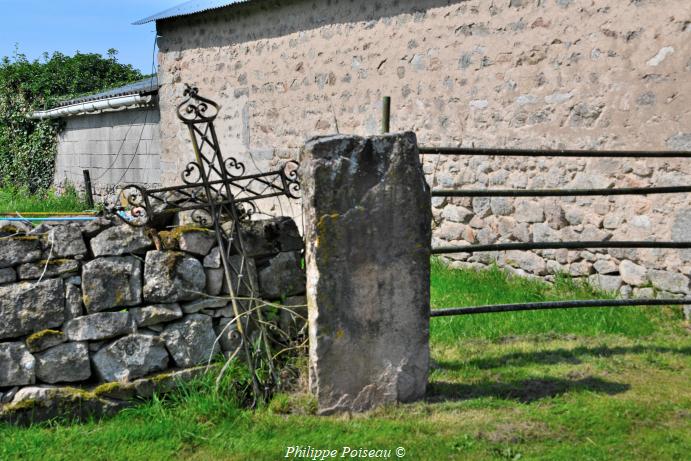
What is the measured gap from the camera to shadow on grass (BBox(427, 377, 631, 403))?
373cm

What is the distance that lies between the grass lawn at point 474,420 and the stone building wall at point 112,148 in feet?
26.2

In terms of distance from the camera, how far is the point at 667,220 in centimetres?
539

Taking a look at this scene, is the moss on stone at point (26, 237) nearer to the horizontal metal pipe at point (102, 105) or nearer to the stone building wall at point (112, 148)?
the stone building wall at point (112, 148)

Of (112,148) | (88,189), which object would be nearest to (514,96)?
(112,148)

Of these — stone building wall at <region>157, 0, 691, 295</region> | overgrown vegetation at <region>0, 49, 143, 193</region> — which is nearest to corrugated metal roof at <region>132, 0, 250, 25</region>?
stone building wall at <region>157, 0, 691, 295</region>

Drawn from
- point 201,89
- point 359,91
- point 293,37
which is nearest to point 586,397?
point 359,91

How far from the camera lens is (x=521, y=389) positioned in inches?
151

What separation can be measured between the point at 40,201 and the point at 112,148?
2200 millimetres

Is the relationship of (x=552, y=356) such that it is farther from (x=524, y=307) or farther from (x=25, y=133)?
(x=25, y=133)

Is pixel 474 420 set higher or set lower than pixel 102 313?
lower

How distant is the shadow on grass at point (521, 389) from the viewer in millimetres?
3732

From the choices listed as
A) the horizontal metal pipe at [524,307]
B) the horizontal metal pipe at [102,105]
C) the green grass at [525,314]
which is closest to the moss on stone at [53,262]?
the horizontal metal pipe at [524,307]

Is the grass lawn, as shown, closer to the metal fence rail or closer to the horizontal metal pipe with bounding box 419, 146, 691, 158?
the metal fence rail

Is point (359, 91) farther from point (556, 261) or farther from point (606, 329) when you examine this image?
point (606, 329)
